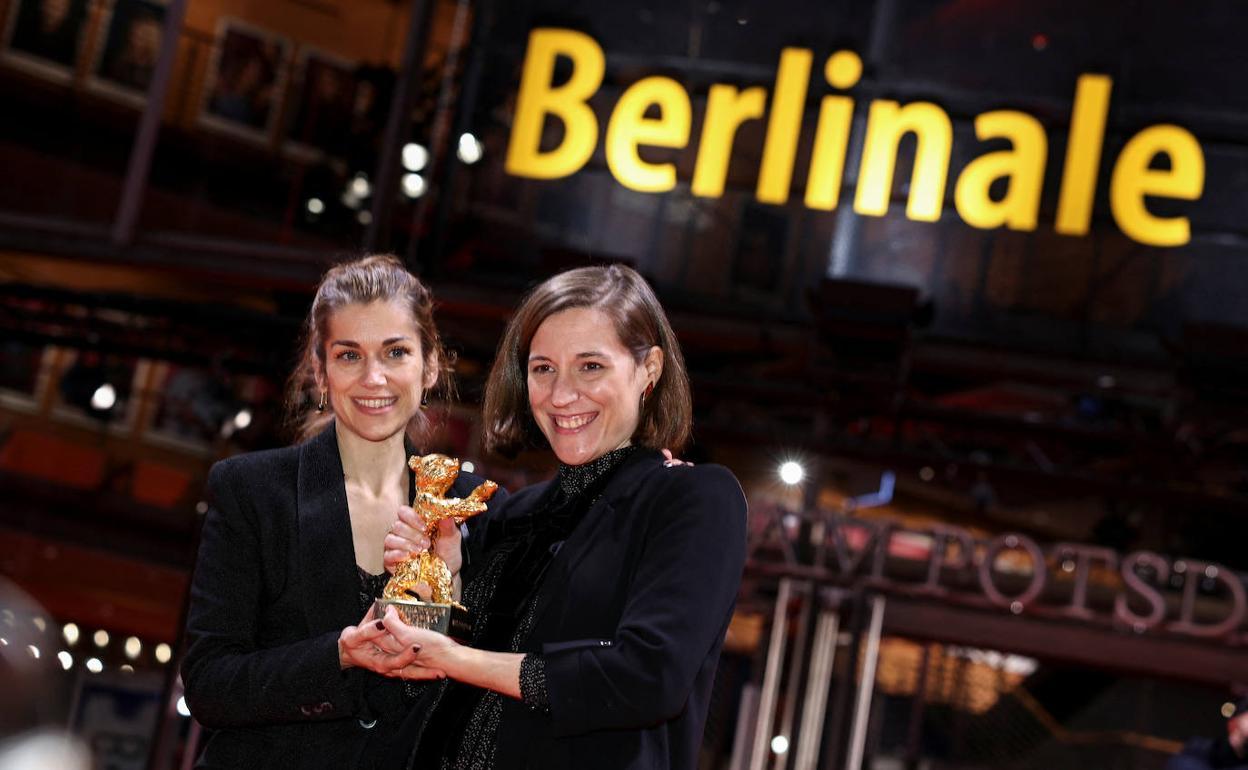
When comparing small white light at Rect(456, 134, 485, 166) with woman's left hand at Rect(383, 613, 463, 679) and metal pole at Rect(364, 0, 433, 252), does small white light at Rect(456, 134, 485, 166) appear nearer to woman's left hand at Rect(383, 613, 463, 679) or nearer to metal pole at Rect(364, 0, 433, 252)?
metal pole at Rect(364, 0, 433, 252)

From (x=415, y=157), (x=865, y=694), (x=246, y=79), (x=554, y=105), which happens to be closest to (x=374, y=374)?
(x=865, y=694)

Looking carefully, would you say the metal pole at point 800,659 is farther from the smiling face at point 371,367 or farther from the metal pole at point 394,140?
the smiling face at point 371,367

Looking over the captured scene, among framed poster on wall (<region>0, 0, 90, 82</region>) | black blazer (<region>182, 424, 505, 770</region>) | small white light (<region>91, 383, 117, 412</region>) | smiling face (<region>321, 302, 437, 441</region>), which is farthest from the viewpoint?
framed poster on wall (<region>0, 0, 90, 82</region>)

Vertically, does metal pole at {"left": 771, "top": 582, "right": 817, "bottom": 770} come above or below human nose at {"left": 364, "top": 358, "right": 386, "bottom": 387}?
below

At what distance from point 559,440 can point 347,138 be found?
9721 millimetres

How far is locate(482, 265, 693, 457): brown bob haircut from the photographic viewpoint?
2.14m

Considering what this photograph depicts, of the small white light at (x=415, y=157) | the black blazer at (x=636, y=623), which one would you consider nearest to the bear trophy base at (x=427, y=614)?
the black blazer at (x=636, y=623)

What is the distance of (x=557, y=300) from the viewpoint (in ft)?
7.05

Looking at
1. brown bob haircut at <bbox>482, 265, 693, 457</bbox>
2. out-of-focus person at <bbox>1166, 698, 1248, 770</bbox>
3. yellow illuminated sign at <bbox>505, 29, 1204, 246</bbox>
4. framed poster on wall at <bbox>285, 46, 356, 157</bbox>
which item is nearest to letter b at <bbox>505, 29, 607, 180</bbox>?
yellow illuminated sign at <bbox>505, 29, 1204, 246</bbox>

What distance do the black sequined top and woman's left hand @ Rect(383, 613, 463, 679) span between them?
93 millimetres

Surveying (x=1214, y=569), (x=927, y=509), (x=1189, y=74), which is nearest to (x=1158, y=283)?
(x=1189, y=74)

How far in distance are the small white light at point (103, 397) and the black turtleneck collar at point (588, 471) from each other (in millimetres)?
8846

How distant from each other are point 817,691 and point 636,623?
7.04 m

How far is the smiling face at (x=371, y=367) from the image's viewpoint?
2424 millimetres
